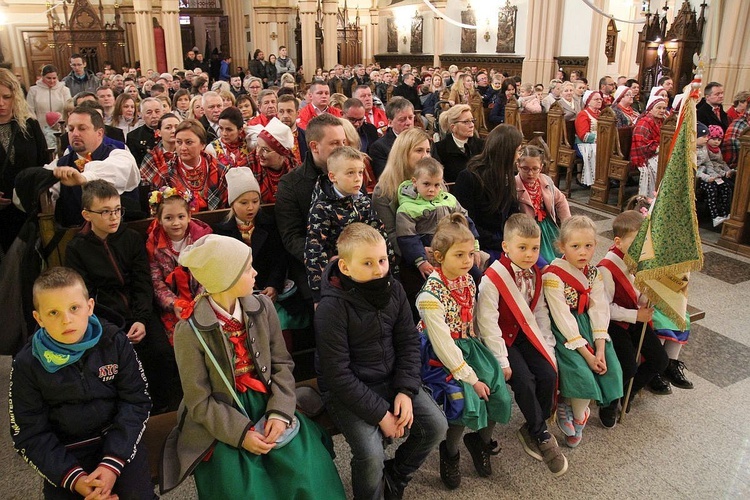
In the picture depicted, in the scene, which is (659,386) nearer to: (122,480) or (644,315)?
(644,315)

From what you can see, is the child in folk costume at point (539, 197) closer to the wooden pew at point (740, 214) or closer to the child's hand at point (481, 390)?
the child's hand at point (481, 390)

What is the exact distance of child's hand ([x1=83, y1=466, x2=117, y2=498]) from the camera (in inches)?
75.2

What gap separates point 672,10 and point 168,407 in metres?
14.6

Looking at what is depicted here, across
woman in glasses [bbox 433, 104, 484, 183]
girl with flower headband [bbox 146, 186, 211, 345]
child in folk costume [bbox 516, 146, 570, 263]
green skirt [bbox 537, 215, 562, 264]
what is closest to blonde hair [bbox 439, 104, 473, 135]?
woman in glasses [bbox 433, 104, 484, 183]

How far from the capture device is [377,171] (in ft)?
14.2

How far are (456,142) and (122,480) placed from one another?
10.1 feet

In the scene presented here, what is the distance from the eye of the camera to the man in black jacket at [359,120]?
4.81 m

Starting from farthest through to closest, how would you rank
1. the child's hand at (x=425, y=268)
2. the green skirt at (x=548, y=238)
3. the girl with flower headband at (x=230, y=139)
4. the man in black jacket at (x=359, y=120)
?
the man in black jacket at (x=359, y=120) < the girl with flower headband at (x=230, y=139) < the green skirt at (x=548, y=238) < the child's hand at (x=425, y=268)

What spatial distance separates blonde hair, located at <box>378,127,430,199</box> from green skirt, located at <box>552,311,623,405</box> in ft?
3.86

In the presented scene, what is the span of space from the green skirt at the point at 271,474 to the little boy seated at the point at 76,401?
252mm

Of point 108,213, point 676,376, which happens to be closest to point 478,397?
point 676,376

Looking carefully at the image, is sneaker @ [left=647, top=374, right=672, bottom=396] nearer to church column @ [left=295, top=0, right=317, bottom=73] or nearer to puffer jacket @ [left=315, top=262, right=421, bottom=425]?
puffer jacket @ [left=315, top=262, right=421, bottom=425]

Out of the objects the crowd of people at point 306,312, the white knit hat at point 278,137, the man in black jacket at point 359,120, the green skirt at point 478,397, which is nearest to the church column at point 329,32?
the man in black jacket at point 359,120

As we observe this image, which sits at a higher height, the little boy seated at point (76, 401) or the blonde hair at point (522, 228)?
the blonde hair at point (522, 228)
